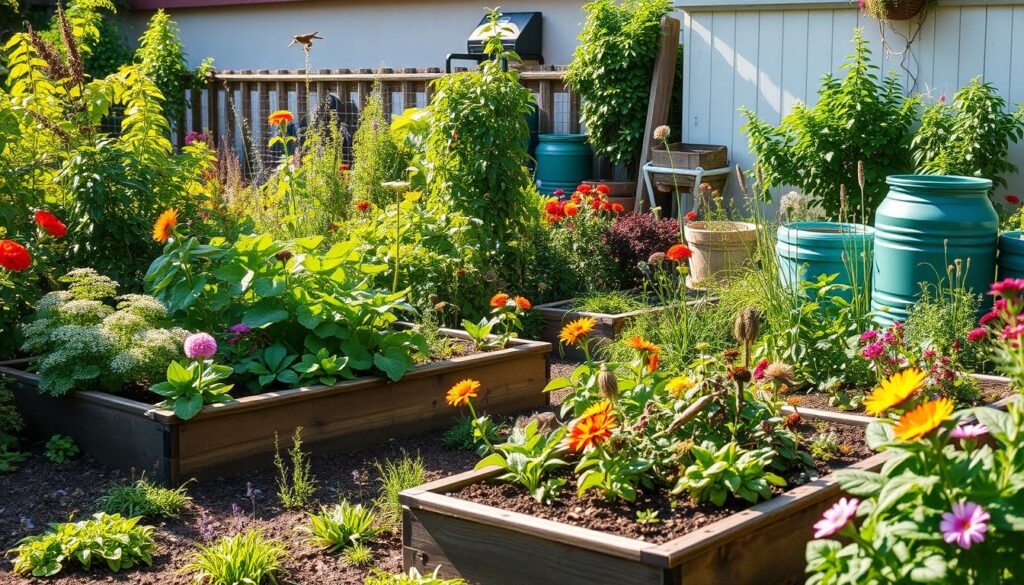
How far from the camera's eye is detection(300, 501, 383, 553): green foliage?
371 centimetres

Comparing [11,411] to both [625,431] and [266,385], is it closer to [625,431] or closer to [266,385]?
[266,385]

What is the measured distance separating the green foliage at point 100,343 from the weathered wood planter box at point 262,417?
0.32 feet

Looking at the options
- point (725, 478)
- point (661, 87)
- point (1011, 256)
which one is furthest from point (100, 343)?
point (661, 87)

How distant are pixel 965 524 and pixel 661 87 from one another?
738cm

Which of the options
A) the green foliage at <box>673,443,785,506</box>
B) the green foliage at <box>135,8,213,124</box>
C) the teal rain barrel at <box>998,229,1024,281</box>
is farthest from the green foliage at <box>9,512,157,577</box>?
the green foliage at <box>135,8,213,124</box>

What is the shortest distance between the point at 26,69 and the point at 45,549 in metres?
3.59

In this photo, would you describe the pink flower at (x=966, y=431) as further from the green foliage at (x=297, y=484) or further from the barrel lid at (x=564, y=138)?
the barrel lid at (x=564, y=138)

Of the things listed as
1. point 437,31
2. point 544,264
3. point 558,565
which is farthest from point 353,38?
point 558,565

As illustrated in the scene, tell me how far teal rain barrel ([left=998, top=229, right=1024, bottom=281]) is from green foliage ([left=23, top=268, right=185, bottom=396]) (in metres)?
3.54

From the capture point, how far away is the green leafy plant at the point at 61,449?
4.66 metres

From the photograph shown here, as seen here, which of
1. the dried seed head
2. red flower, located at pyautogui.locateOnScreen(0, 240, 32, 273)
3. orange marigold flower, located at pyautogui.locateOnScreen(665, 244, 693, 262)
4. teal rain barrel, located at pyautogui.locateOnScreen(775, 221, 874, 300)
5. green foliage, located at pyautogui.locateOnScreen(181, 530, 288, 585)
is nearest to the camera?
green foliage, located at pyautogui.locateOnScreen(181, 530, 288, 585)

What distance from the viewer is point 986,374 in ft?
15.9

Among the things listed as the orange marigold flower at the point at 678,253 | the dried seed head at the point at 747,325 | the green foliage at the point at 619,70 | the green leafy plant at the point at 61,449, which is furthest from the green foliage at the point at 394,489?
the green foliage at the point at 619,70

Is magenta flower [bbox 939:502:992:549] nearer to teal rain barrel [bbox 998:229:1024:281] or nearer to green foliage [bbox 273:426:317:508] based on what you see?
green foliage [bbox 273:426:317:508]
